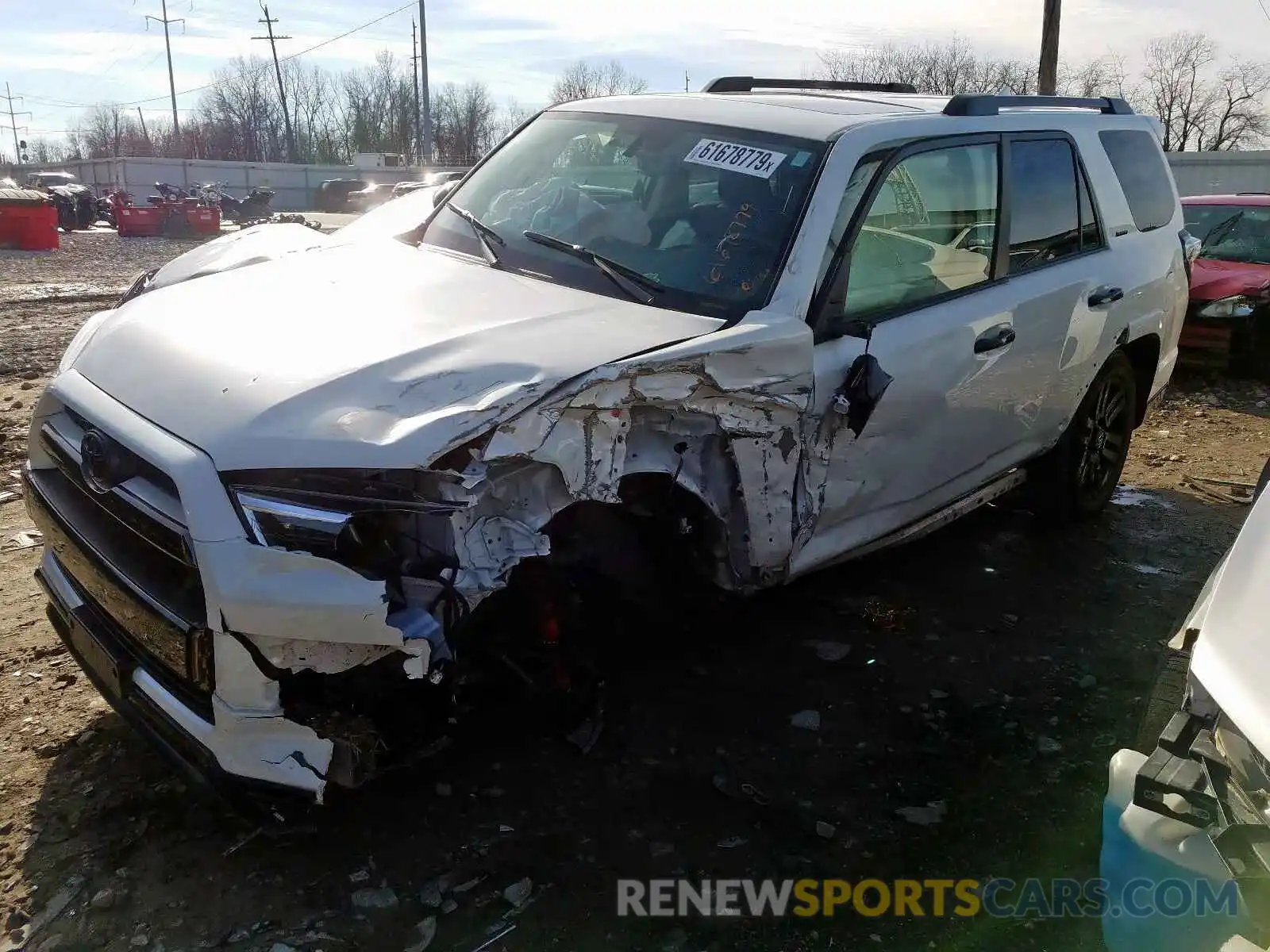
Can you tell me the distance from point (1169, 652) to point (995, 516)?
9.73 ft

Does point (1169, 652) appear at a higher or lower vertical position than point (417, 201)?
lower

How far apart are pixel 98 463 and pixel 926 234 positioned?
2.65 metres

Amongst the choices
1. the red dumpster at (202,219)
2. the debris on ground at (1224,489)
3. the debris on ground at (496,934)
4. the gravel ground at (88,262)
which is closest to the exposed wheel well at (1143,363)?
the debris on ground at (1224,489)

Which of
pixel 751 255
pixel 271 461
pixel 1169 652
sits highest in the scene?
pixel 751 255

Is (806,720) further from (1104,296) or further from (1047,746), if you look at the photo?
(1104,296)

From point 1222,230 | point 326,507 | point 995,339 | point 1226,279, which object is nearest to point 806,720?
point 995,339

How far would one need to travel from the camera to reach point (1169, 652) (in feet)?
8.00

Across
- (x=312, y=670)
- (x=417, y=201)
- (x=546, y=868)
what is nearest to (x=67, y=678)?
A: (x=312, y=670)

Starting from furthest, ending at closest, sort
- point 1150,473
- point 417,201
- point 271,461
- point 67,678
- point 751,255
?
Result: 1. point 1150,473
2. point 417,201
3. point 67,678
4. point 751,255
5. point 271,461

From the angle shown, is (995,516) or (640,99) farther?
(995,516)

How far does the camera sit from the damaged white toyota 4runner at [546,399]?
88.2 inches

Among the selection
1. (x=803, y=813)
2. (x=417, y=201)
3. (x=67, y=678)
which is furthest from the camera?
(x=417, y=201)

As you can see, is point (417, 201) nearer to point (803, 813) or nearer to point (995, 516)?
point (803, 813)

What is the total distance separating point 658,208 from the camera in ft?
11.0
